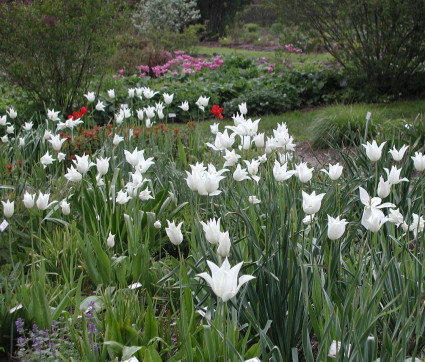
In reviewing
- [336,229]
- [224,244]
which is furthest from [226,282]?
[336,229]

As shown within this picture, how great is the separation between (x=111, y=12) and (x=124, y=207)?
4.67 metres

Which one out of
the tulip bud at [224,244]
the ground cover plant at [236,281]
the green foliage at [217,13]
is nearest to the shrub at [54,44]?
the ground cover plant at [236,281]

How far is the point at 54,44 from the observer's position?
6.96 m

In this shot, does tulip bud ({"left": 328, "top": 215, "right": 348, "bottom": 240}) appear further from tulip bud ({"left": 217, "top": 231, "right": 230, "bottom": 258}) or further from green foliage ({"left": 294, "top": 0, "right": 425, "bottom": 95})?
green foliage ({"left": 294, "top": 0, "right": 425, "bottom": 95})

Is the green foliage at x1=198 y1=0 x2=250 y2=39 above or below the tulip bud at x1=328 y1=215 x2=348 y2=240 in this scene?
above

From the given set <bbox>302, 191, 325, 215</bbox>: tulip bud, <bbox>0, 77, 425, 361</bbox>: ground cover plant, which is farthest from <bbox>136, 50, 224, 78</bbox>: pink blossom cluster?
<bbox>302, 191, 325, 215</bbox>: tulip bud

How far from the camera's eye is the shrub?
6.83 metres

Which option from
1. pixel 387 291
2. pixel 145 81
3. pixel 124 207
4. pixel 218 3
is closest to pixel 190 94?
pixel 145 81

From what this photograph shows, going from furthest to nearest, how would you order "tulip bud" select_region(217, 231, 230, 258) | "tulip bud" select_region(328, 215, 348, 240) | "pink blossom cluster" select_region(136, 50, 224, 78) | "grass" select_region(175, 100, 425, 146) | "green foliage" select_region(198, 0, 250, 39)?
"green foliage" select_region(198, 0, 250, 39) → "pink blossom cluster" select_region(136, 50, 224, 78) → "grass" select_region(175, 100, 425, 146) → "tulip bud" select_region(328, 215, 348, 240) → "tulip bud" select_region(217, 231, 230, 258)

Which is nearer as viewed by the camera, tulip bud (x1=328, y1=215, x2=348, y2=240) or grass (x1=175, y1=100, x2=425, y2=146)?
tulip bud (x1=328, y1=215, x2=348, y2=240)

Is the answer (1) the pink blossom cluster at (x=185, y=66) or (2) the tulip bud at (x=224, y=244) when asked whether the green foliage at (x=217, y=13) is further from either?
(2) the tulip bud at (x=224, y=244)

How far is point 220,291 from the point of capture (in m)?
1.49

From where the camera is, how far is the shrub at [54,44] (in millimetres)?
6832

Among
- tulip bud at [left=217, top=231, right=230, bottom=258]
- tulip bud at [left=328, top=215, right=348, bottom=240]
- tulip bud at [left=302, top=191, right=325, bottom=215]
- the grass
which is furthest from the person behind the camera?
the grass
